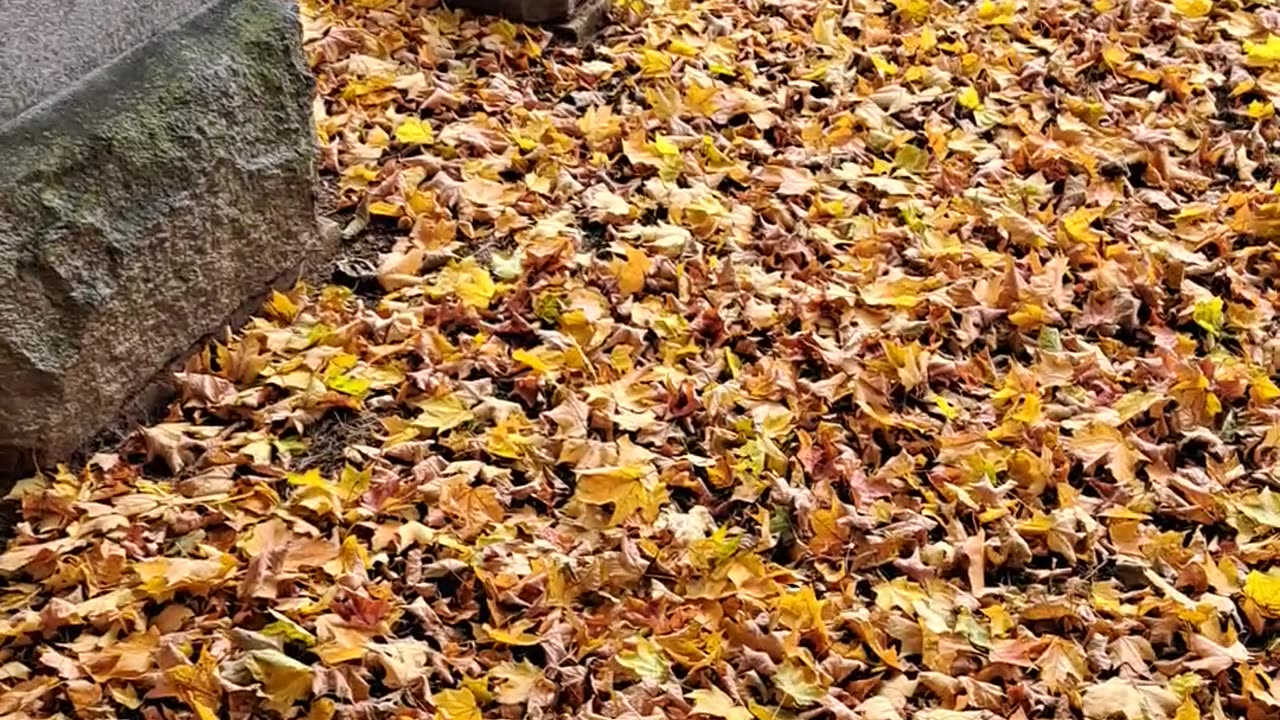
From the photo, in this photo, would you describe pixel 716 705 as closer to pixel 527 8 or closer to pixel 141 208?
pixel 141 208

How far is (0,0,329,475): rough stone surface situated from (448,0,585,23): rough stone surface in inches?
45.6

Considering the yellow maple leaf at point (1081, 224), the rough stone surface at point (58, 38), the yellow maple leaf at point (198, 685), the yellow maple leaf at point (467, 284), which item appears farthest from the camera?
the yellow maple leaf at point (1081, 224)

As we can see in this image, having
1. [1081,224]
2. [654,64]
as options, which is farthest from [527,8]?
[1081,224]

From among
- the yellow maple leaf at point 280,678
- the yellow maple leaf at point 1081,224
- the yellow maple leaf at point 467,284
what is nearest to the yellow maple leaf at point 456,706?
the yellow maple leaf at point 280,678

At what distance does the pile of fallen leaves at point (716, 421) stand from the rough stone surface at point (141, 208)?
0.39 feet

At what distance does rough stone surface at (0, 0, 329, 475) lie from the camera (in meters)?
2.49

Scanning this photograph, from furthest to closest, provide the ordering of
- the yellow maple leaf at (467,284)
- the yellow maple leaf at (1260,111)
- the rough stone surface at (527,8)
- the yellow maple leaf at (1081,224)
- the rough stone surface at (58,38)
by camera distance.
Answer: the rough stone surface at (527,8) → the yellow maple leaf at (1260,111) → the yellow maple leaf at (1081,224) → the yellow maple leaf at (467,284) → the rough stone surface at (58,38)

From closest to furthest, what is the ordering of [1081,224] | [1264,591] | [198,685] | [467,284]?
[198,685]
[1264,591]
[467,284]
[1081,224]

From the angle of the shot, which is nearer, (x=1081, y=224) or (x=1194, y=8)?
(x=1081, y=224)

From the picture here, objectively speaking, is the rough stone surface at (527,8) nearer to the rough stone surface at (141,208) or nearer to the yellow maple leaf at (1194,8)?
the rough stone surface at (141,208)

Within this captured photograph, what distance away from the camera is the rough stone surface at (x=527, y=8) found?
410 centimetres

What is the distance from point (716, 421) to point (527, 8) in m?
1.79

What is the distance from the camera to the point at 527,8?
4.12 metres

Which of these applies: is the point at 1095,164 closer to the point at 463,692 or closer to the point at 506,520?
the point at 506,520
